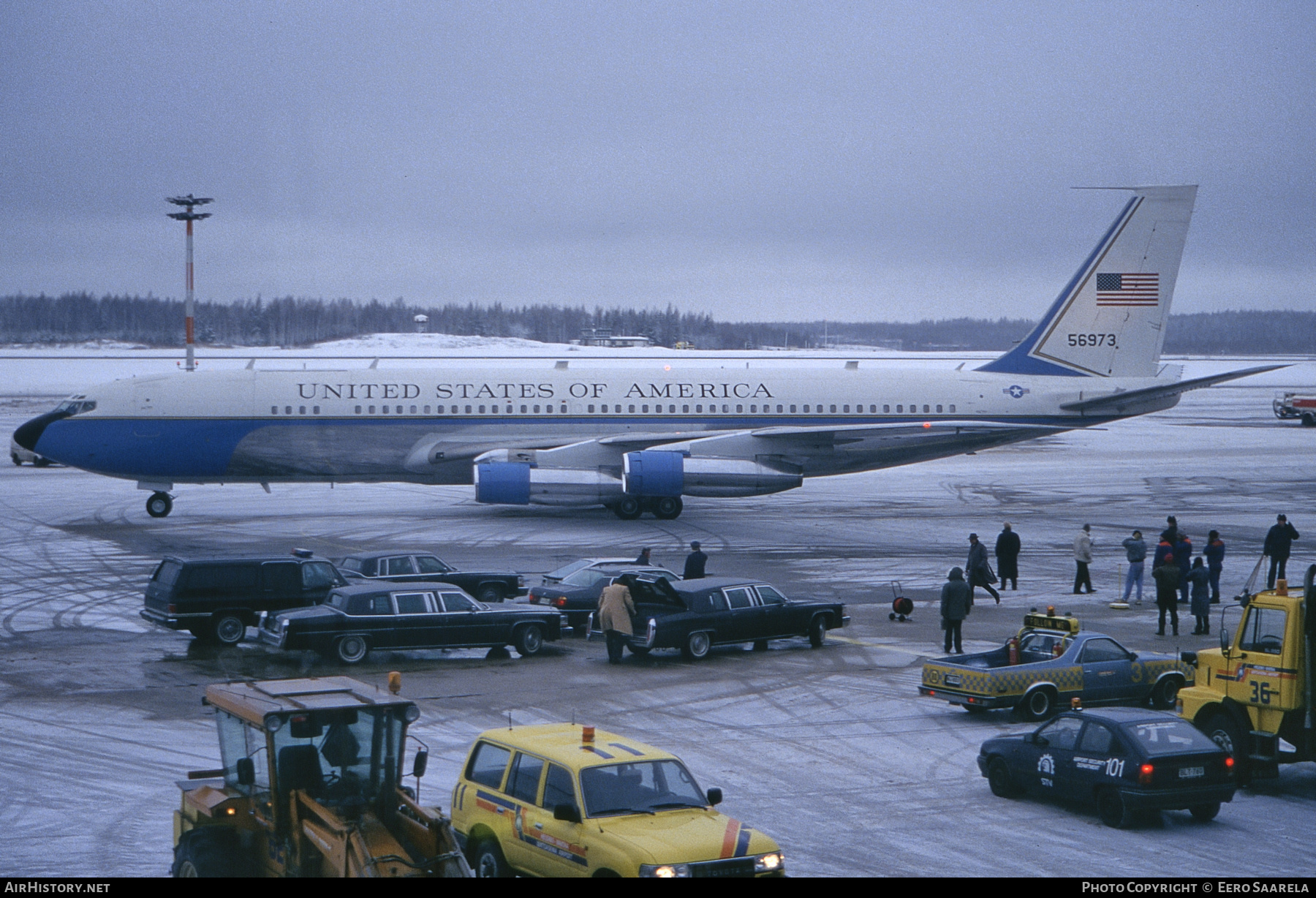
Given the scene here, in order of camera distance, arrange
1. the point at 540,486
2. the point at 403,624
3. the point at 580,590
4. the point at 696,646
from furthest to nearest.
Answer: the point at 540,486 < the point at 580,590 < the point at 696,646 < the point at 403,624

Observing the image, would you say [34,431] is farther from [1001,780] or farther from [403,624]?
[1001,780]

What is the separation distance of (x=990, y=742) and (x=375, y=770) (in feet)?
25.6

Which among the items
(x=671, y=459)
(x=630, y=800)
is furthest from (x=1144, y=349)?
(x=630, y=800)

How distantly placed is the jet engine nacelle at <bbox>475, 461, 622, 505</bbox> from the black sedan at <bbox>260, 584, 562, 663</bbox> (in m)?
14.1

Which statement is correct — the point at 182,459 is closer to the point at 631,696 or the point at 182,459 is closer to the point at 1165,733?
the point at 631,696

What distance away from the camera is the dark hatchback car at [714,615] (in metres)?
21.1

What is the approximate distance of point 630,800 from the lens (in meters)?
10.7

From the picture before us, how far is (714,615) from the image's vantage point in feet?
70.8

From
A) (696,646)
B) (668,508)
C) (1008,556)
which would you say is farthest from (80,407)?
(1008,556)

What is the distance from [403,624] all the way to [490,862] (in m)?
10.2

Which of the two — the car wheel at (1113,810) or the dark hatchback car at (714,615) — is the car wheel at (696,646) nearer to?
the dark hatchback car at (714,615)

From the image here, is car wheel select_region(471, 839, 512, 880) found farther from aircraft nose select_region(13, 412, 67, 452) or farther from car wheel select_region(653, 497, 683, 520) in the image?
aircraft nose select_region(13, 412, 67, 452)

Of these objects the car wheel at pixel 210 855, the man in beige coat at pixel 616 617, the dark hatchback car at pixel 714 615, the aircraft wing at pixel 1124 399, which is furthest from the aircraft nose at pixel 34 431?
the aircraft wing at pixel 1124 399

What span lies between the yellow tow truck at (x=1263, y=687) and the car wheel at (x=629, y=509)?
80.3 feet
